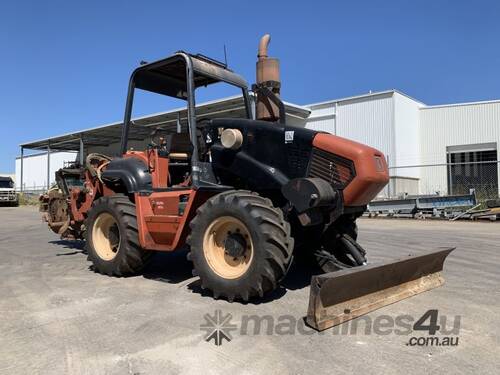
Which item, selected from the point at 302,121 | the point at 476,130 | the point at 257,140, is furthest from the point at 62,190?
the point at 476,130

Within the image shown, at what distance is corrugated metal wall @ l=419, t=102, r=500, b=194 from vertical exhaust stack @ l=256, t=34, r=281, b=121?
23.0 metres

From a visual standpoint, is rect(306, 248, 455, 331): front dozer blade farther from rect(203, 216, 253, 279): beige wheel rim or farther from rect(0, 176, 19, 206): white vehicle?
rect(0, 176, 19, 206): white vehicle

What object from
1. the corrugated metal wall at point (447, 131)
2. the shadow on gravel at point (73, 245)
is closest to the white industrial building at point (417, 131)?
the corrugated metal wall at point (447, 131)

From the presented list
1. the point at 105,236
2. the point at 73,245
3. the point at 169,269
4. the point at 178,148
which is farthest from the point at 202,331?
the point at 73,245

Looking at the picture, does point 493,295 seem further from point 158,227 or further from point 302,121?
point 302,121

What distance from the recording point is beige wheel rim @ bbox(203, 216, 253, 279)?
210 inches

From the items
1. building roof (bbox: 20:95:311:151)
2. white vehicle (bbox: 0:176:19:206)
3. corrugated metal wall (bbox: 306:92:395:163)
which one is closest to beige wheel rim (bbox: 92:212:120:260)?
building roof (bbox: 20:95:311:151)

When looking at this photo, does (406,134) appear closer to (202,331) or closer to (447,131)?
(447,131)

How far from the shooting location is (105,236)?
7.38 meters

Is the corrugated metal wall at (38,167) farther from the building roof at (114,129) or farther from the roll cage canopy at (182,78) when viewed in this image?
the roll cage canopy at (182,78)

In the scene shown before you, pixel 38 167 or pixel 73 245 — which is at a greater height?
pixel 38 167

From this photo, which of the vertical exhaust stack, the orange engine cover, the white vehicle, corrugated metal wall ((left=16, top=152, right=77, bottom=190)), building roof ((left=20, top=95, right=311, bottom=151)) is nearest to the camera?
the orange engine cover

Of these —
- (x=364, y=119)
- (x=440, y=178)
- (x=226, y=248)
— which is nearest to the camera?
(x=226, y=248)

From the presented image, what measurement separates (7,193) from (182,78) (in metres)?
33.4
